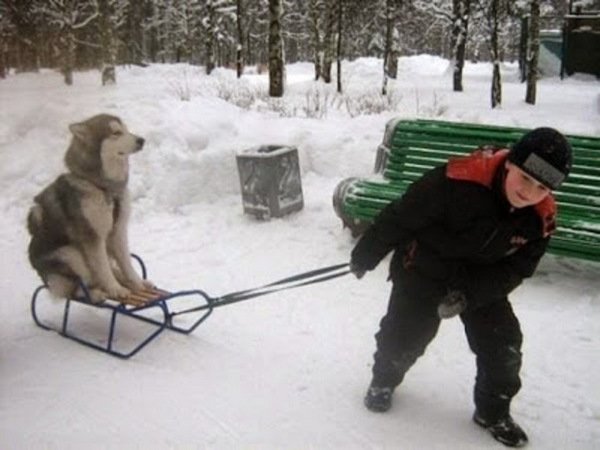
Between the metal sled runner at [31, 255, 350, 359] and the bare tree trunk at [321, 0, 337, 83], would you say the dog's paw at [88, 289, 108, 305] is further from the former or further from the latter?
the bare tree trunk at [321, 0, 337, 83]

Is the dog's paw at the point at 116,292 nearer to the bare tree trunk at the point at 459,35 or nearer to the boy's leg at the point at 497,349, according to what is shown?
the boy's leg at the point at 497,349

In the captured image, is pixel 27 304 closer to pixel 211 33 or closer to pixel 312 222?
pixel 312 222

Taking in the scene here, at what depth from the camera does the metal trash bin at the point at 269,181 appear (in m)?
6.26

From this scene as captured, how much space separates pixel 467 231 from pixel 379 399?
3.84 feet

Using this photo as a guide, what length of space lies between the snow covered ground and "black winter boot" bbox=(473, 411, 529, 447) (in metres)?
0.05

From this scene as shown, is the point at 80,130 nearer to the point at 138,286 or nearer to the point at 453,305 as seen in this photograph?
the point at 138,286

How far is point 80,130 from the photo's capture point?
3842mm

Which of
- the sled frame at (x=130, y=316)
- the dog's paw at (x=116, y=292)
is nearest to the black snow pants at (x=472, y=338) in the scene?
the sled frame at (x=130, y=316)

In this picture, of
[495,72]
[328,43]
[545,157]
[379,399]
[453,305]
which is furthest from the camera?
[328,43]

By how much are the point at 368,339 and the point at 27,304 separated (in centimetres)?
284

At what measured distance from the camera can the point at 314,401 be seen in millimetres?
3438

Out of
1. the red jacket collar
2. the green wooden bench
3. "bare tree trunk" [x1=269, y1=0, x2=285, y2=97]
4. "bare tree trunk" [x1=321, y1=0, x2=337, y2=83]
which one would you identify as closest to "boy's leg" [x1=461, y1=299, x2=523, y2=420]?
the red jacket collar

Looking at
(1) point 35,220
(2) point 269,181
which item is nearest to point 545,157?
(1) point 35,220

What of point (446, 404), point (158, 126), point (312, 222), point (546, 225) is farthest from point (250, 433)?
point (158, 126)
